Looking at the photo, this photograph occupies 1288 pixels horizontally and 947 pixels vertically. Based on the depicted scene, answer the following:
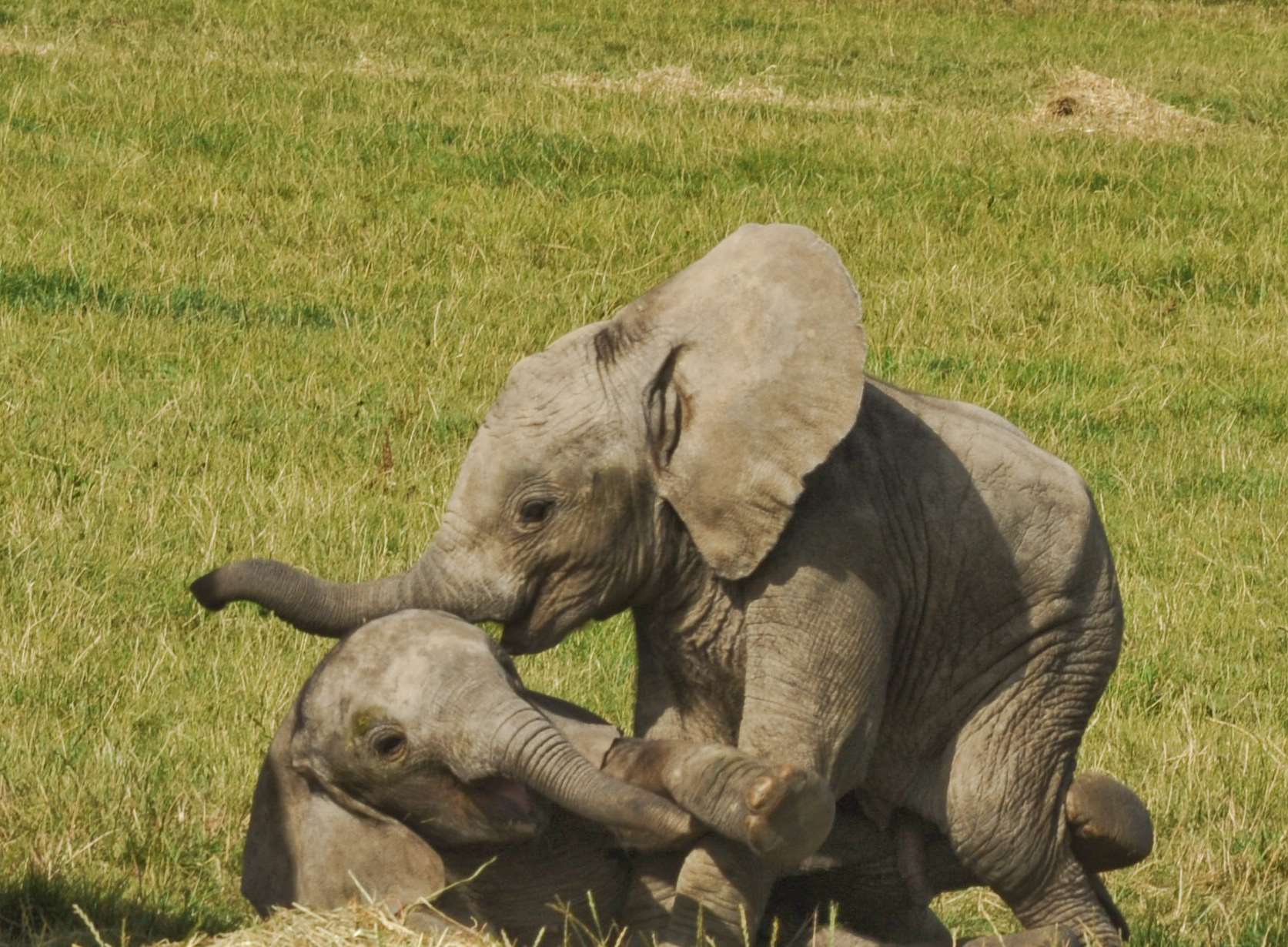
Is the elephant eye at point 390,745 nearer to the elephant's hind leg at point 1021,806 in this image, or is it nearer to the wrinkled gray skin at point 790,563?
the wrinkled gray skin at point 790,563

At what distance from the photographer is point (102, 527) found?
9.04 meters

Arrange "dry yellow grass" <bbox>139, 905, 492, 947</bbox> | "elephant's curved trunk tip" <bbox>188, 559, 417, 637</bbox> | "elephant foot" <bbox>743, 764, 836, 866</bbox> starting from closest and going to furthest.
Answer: "elephant foot" <bbox>743, 764, 836, 866</bbox>
"dry yellow grass" <bbox>139, 905, 492, 947</bbox>
"elephant's curved trunk tip" <bbox>188, 559, 417, 637</bbox>

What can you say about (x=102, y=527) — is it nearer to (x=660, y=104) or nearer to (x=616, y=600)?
(x=616, y=600)

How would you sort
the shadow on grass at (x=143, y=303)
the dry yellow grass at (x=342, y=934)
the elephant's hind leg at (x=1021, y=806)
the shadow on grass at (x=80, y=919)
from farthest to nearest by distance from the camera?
the shadow on grass at (x=143, y=303), the shadow on grass at (x=80, y=919), the elephant's hind leg at (x=1021, y=806), the dry yellow grass at (x=342, y=934)

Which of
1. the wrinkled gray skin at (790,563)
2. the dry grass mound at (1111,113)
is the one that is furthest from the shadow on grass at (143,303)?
the dry grass mound at (1111,113)

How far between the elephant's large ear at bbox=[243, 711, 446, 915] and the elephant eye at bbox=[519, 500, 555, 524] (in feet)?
2.59

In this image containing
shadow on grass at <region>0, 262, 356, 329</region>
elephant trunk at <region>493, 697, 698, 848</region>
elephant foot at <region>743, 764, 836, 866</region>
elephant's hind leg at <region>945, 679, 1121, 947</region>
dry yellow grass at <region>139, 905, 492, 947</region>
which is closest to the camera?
elephant foot at <region>743, 764, 836, 866</region>

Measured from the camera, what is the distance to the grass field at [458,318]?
6.96 meters

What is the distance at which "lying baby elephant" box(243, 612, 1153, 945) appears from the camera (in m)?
4.58

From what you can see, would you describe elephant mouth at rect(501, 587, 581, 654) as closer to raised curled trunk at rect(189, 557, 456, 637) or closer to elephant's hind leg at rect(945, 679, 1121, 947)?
raised curled trunk at rect(189, 557, 456, 637)

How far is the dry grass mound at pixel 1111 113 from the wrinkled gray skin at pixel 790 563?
52.0 feet

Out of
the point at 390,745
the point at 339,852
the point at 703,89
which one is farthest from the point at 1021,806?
the point at 703,89

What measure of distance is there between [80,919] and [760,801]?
7.13ft

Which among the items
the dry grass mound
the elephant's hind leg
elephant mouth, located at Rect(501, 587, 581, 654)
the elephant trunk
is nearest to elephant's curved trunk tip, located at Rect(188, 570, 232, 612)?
elephant mouth, located at Rect(501, 587, 581, 654)
